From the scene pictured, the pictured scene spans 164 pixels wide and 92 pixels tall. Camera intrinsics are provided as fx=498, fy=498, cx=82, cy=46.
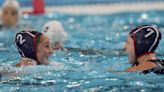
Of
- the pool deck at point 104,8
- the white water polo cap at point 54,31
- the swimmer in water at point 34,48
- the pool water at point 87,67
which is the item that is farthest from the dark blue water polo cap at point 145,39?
the pool deck at point 104,8

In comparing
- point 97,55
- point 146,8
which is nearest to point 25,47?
point 97,55

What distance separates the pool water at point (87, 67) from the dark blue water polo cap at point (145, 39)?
26cm

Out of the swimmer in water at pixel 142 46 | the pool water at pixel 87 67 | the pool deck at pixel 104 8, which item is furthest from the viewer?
the pool deck at pixel 104 8

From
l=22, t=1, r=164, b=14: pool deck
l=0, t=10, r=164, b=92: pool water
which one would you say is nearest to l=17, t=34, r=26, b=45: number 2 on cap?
l=0, t=10, r=164, b=92: pool water

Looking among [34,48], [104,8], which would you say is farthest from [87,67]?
[104,8]

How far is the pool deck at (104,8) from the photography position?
1282cm

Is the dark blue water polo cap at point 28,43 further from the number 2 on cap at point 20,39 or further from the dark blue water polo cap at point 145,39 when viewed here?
the dark blue water polo cap at point 145,39

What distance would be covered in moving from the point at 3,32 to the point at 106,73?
5.80 meters

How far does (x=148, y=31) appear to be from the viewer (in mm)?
5086

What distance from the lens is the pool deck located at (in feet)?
42.1

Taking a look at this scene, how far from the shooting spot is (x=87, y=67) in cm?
588

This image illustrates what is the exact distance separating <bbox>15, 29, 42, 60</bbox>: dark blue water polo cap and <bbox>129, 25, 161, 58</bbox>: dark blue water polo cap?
3.62ft

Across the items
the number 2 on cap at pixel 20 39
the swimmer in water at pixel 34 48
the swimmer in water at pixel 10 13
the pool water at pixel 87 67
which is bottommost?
Result: the pool water at pixel 87 67

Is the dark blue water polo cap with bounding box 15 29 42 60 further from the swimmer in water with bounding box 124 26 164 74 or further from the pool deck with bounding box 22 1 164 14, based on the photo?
the pool deck with bounding box 22 1 164 14
